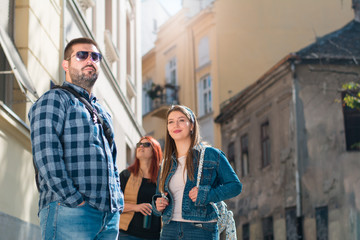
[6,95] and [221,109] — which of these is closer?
[6,95]

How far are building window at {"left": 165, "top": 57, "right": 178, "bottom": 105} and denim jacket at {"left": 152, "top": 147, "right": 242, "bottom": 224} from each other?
27176mm

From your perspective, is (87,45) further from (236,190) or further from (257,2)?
(257,2)

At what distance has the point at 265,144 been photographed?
2388cm

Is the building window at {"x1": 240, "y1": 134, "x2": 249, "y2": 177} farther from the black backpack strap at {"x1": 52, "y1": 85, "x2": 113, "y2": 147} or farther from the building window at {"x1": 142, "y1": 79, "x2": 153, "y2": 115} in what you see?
the black backpack strap at {"x1": 52, "y1": 85, "x2": 113, "y2": 147}

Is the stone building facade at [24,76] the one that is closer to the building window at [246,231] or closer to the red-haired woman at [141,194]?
the red-haired woman at [141,194]

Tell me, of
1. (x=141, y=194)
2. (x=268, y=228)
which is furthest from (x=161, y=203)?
(x=268, y=228)

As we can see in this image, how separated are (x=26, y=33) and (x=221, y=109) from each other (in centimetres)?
2115

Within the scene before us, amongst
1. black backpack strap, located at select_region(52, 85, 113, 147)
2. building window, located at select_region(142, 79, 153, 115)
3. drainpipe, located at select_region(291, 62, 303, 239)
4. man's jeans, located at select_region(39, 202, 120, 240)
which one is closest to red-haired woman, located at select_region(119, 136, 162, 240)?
black backpack strap, located at select_region(52, 85, 113, 147)

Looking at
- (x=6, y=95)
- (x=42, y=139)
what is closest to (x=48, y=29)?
(x=6, y=95)

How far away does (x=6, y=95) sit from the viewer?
749cm

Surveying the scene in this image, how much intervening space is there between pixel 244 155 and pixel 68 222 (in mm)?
22455

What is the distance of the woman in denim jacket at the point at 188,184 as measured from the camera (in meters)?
4.68

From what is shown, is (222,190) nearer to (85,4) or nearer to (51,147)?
(51,147)

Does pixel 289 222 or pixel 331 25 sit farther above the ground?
pixel 331 25
